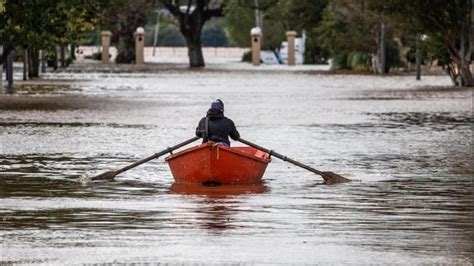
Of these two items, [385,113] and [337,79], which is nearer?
[385,113]

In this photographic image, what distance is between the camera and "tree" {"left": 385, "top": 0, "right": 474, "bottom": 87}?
64.4m

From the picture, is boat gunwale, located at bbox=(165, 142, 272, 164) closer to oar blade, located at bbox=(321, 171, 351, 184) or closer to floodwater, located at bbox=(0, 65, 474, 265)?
floodwater, located at bbox=(0, 65, 474, 265)

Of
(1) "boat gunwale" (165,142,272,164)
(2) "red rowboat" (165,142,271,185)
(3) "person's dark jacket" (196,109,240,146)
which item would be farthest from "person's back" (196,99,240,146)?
(1) "boat gunwale" (165,142,272,164)

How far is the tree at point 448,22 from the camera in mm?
64375

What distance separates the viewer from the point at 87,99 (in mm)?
52500

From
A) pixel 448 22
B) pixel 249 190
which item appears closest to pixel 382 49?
pixel 448 22

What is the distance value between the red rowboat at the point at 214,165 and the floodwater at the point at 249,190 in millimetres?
317

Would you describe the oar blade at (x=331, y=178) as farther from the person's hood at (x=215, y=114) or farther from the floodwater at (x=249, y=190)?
the person's hood at (x=215, y=114)

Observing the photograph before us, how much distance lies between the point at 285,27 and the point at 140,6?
1621cm

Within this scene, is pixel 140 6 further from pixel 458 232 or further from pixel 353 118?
pixel 458 232

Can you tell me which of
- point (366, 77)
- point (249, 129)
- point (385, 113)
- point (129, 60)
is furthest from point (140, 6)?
point (249, 129)

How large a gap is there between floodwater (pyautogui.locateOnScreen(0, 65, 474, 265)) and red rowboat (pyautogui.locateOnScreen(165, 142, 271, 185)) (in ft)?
Answer: 1.04

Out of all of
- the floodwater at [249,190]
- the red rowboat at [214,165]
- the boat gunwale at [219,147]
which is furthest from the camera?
the red rowboat at [214,165]

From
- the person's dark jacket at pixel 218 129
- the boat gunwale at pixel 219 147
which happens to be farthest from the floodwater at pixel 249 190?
the person's dark jacket at pixel 218 129
